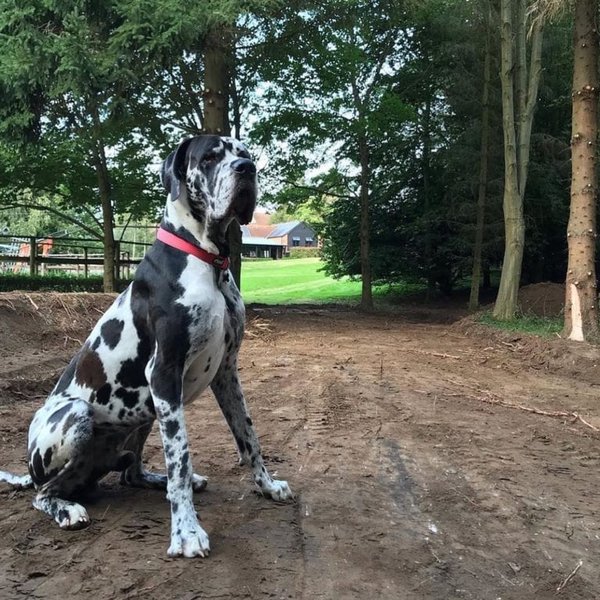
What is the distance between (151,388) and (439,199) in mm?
23949

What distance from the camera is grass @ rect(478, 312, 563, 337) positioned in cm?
1206

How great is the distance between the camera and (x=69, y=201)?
2095cm

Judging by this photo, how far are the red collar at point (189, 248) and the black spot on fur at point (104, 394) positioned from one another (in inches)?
34.1

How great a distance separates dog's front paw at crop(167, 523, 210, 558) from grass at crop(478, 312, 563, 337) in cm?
967

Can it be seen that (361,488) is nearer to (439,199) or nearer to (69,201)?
(69,201)

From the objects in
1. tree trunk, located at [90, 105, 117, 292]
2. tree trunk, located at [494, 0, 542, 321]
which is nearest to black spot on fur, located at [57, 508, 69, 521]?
tree trunk, located at [494, 0, 542, 321]

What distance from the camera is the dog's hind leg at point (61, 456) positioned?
331 centimetres

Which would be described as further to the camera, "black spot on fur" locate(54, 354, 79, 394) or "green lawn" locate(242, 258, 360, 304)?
"green lawn" locate(242, 258, 360, 304)

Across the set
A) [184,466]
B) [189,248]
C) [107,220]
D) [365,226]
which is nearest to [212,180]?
[189,248]

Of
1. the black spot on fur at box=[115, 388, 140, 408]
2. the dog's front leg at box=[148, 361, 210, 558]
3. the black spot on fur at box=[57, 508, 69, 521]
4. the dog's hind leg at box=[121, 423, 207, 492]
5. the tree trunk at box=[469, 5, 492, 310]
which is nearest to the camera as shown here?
the dog's front leg at box=[148, 361, 210, 558]

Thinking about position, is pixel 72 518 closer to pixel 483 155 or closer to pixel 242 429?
pixel 242 429

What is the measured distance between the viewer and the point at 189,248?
334 centimetres

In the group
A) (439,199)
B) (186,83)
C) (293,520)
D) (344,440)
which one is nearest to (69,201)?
(186,83)

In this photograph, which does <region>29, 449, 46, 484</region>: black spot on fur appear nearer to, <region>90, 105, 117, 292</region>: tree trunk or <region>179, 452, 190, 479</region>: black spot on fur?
<region>179, 452, 190, 479</region>: black spot on fur
